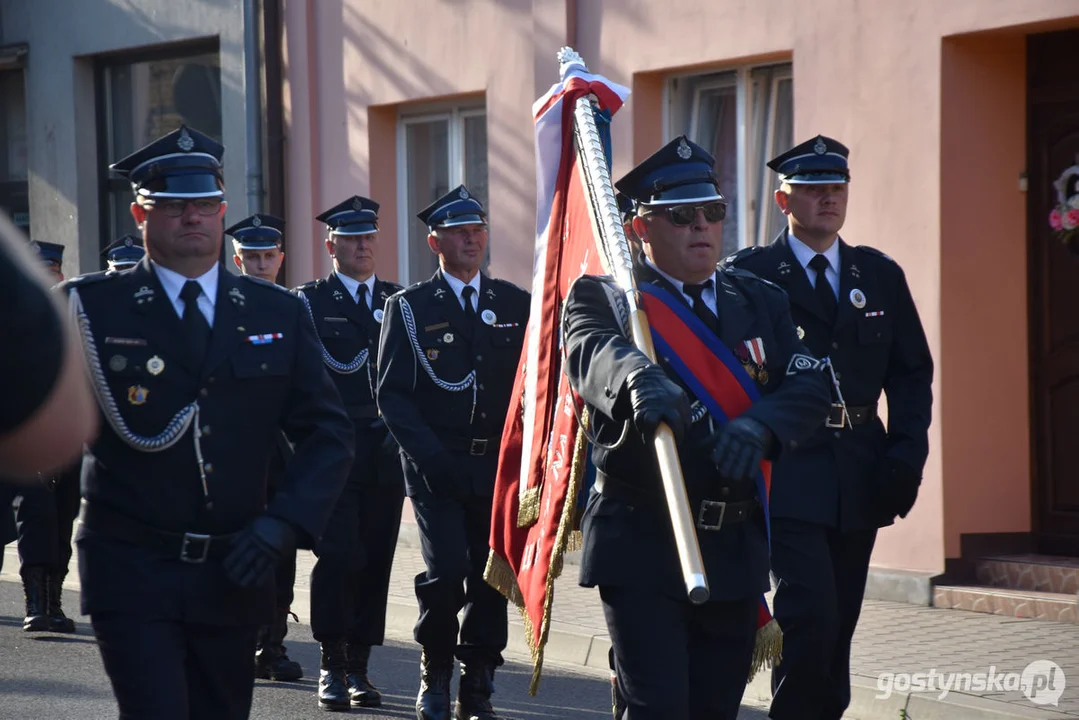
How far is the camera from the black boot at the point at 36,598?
395 inches

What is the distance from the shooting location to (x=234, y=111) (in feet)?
51.8

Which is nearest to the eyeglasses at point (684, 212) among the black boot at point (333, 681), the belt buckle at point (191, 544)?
the belt buckle at point (191, 544)

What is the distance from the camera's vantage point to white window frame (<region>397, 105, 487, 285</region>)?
1423cm

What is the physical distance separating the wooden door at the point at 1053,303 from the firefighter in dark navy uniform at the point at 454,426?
149 inches

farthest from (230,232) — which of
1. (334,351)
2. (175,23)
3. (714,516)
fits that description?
(175,23)

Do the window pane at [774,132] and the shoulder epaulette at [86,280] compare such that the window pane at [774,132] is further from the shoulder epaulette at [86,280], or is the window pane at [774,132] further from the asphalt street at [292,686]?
the shoulder epaulette at [86,280]

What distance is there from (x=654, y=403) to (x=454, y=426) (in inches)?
131

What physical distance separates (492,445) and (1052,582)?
3727 mm

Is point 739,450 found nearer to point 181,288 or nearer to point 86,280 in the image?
point 181,288

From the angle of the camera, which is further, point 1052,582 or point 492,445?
point 1052,582

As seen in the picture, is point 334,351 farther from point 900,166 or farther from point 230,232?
point 900,166

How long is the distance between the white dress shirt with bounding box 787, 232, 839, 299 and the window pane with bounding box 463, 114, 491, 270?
7.51 m

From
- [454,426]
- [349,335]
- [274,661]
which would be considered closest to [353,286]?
[349,335]

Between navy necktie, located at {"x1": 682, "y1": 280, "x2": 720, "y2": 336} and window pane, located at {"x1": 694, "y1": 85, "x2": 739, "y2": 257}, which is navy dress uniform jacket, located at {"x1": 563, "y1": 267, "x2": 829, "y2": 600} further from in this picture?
window pane, located at {"x1": 694, "y1": 85, "x2": 739, "y2": 257}
